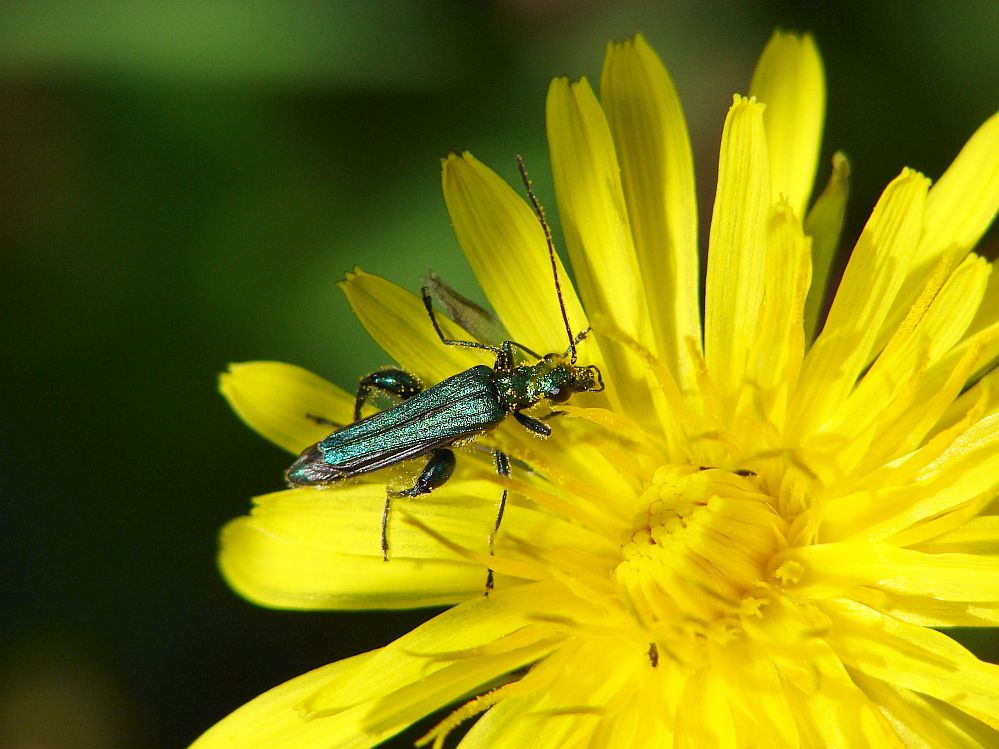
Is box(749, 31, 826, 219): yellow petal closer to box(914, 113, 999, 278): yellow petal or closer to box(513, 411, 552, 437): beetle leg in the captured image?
box(914, 113, 999, 278): yellow petal

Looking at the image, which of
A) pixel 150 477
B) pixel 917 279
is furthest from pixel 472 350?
pixel 150 477

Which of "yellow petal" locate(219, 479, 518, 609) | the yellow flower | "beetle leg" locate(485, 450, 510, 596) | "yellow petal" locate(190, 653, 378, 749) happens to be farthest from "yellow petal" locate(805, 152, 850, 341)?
"yellow petal" locate(190, 653, 378, 749)

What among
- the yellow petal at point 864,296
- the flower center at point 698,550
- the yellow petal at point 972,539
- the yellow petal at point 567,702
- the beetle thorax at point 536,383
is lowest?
the yellow petal at point 972,539

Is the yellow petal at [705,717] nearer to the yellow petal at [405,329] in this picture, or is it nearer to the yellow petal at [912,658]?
the yellow petal at [912,658]

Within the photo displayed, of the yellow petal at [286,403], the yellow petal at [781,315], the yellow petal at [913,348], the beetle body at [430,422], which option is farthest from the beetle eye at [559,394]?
the yellow petal at [913,348]

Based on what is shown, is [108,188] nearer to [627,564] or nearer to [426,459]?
[426,459]
